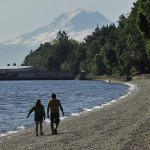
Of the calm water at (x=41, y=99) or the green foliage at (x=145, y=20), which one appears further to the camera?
the green foliage at (x=145, y=20)

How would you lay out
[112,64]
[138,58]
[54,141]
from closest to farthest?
1. [54,141]
2. [138,58]
3. [112,64]

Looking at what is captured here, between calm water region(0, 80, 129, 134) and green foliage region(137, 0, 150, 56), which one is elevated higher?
green foliage region(137, 0, 150, 56)

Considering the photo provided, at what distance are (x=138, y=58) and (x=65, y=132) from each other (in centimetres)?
11823

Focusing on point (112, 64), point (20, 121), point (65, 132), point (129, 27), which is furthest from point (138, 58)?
point (65, 132)

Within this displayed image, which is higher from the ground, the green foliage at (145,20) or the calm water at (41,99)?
the green foliage at (145,20)

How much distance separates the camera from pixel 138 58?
148m

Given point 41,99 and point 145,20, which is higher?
point 145,20

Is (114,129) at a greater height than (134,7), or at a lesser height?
lesser

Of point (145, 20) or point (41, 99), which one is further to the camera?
point (41, 99)

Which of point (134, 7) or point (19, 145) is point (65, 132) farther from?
point (134, 7)

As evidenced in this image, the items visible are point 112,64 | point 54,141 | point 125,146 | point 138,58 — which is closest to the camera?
point 125,146

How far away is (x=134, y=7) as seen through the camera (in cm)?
15138

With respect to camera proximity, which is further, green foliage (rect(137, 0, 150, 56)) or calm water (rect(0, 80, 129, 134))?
green foliage (rect(137, 0, 150, 56))

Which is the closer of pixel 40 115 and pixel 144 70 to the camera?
pixel 40 115
